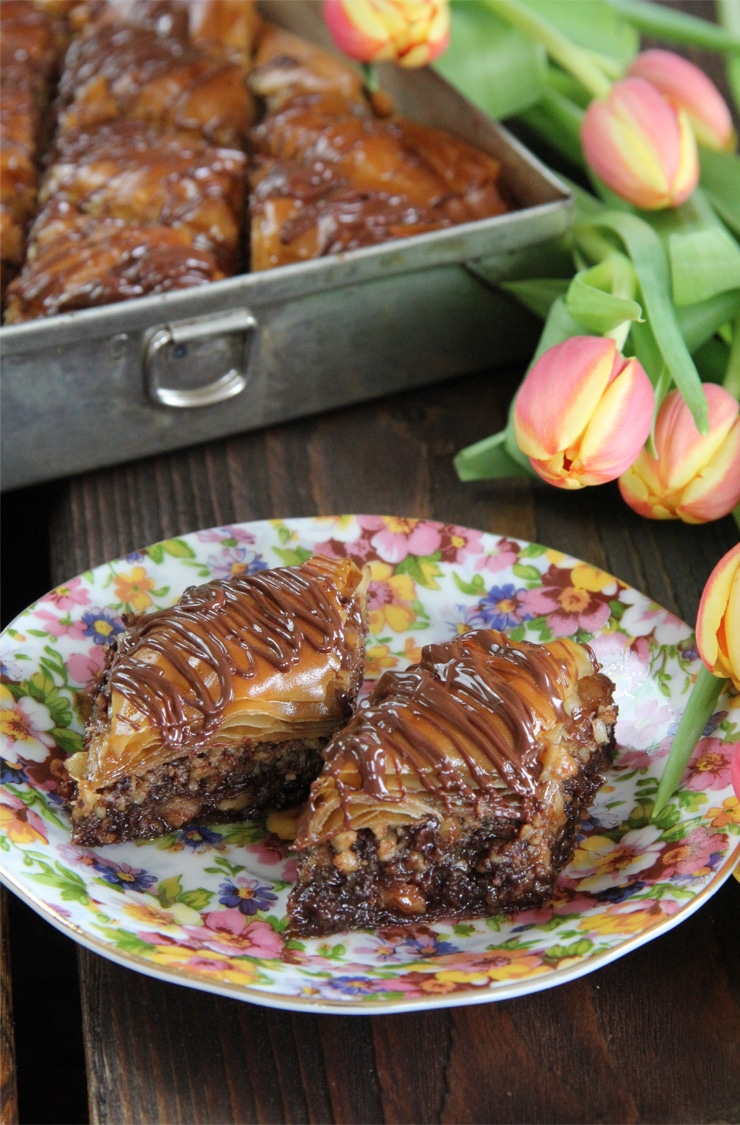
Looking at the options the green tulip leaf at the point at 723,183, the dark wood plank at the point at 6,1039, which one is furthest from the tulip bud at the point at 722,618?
the green tulip leaf at the point at 723,183

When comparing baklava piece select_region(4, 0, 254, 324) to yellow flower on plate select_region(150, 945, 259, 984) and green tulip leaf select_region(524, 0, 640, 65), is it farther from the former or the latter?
yellow flower on plate select_region(150, 945, 259, 984)

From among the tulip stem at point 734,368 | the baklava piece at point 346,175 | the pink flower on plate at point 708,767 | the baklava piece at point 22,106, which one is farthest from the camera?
the baklava piece at point 22,106

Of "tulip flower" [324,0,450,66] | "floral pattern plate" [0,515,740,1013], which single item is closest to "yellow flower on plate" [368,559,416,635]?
"floral pattern plate" [0,515,740,1013]

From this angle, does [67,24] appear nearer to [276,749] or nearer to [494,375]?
[494,375]

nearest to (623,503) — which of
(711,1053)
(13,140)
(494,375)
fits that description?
(494,375)

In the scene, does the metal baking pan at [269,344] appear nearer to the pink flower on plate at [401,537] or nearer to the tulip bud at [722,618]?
Result: the pink flower on plate at [401,537]

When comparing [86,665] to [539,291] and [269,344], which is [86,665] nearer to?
[269,344]

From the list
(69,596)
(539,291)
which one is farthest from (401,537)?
(539,291)

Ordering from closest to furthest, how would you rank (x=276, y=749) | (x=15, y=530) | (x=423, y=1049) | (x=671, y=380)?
(x=423, y=1049)
(x=276, y=749)
(x=671, y=380)
(x=15, y=530)
